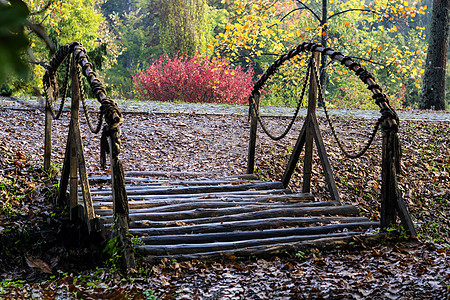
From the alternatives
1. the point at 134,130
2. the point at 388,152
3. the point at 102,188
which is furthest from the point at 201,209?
the point at 134,130

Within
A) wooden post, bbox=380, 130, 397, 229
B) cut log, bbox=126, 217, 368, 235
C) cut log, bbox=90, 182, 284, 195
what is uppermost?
wooden post, bbox=380, 130, 397, 229

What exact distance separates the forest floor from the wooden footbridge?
0.22 metres

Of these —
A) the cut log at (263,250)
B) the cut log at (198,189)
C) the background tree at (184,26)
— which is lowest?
the cut log at (263,250)

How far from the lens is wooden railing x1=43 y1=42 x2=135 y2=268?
Result: 12.3 ft

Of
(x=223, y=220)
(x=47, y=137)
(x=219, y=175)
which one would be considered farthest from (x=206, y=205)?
(x=47, y=137)

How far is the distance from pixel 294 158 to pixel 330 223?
1.24m

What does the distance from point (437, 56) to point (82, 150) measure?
11486 mm

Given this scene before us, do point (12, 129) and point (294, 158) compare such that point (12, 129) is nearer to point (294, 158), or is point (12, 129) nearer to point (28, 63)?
point (294, 158)

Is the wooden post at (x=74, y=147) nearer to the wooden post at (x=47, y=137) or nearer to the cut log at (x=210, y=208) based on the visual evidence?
the cut log at (x=210, y=208)

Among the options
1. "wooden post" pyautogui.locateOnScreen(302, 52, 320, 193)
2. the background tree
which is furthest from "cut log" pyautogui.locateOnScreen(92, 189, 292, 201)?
the background tree

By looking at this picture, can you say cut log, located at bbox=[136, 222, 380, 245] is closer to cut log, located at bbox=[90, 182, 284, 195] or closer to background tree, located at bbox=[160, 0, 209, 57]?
cut log, located at bbox=[90, 182, 284, 195]

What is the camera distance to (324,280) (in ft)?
11.3

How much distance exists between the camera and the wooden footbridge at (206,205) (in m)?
3.90

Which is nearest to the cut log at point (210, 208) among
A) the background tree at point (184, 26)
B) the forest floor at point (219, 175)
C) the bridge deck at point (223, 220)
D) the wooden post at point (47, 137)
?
the bridge deck at point (223, 220)
